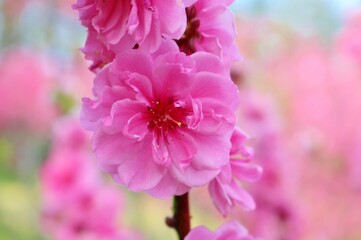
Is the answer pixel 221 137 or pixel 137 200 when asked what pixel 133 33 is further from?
pixel 137 200

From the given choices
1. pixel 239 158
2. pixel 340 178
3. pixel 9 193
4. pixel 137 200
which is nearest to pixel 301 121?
pixel 340 178

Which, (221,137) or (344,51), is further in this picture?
(344,51)

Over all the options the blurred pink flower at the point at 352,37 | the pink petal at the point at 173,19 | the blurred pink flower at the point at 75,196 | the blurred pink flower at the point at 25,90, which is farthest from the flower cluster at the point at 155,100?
the blurred pink flower at the point at 25,90

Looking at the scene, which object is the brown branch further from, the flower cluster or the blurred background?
the blurred background

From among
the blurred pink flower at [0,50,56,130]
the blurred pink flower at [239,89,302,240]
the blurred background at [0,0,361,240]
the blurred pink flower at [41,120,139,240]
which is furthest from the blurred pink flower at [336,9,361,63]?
the blurred pink flower at [0,50,56,130]

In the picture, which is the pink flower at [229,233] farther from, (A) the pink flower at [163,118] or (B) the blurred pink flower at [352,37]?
(B) the blurred pink flower at [352,37]

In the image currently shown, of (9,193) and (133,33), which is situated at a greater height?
(133,33)

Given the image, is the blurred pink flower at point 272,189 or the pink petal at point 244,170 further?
the blurred pink flower at point 272,189
